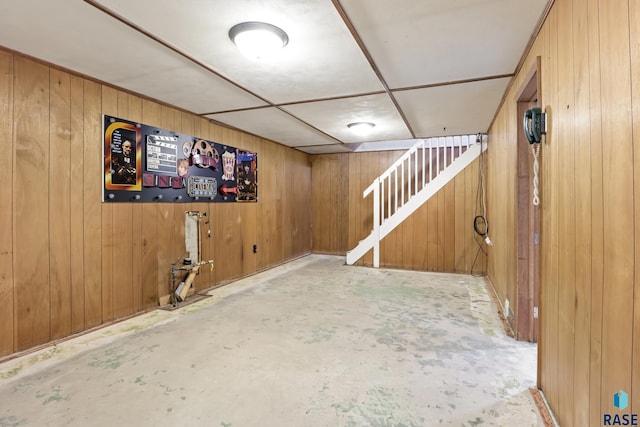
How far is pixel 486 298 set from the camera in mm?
3893

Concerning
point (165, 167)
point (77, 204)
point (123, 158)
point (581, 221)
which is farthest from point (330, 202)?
point (581, 221)

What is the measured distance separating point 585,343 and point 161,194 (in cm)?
373

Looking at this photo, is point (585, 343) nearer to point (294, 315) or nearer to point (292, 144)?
point (294, 315)

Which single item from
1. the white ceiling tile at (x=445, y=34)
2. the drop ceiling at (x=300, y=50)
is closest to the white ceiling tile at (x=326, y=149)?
the drop ceiling at (x=300, y=50)

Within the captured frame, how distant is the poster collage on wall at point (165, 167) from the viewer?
303 centimetres

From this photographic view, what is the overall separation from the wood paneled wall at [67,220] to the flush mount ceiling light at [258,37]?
1700 millimetres

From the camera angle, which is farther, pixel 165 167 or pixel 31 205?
pixel 165 167

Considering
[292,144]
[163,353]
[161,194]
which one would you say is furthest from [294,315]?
[292,144]

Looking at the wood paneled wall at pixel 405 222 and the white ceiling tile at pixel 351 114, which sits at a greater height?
the white ceiling tile at pixel 351 114

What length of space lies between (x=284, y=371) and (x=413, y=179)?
4584 mm

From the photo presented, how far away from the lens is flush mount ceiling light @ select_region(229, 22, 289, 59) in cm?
195

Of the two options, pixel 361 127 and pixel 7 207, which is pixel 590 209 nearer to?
pixel 361 127

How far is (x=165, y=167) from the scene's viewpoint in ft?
11.6

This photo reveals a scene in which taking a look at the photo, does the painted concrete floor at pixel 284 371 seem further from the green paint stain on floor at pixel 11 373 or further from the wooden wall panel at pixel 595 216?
the wooden wall panel at pixel 595 216
